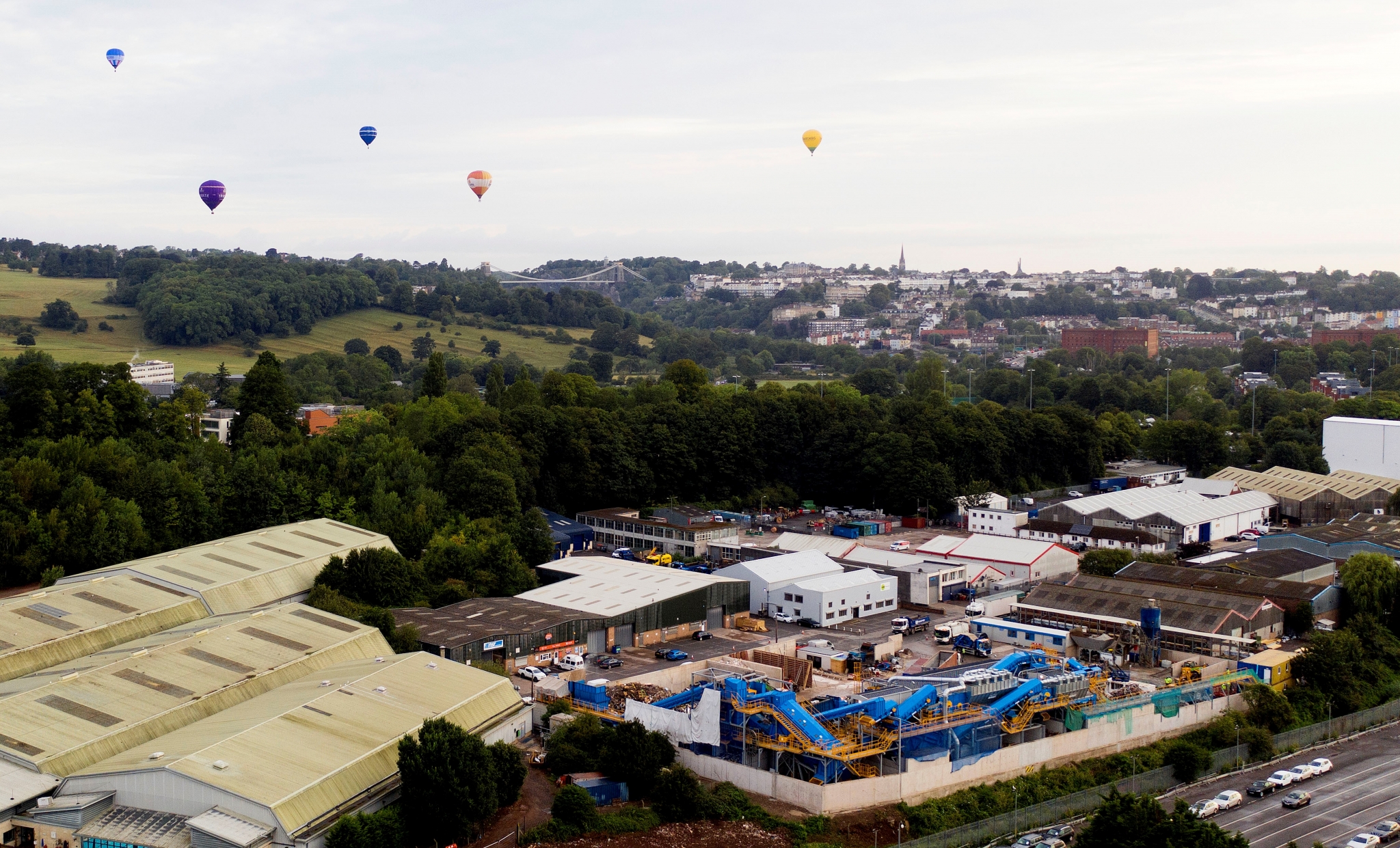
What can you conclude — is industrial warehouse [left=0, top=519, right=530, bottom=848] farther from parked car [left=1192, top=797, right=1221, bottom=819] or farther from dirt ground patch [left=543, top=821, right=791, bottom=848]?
parked car [left=1192, top=797, right=1221, bottom=819]

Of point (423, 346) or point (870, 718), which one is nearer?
point (870, 718)

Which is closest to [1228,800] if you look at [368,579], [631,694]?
[631,694]

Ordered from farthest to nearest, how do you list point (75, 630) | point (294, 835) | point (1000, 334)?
point (1000, 334) → point (75, 630) → point (294, 835)

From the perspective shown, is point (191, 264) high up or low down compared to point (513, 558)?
up

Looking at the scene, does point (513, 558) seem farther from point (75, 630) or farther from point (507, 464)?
point (75, 630)

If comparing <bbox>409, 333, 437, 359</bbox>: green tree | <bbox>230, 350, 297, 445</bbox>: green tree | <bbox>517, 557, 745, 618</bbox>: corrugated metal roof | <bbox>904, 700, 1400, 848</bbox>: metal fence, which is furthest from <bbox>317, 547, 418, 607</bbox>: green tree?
<bbox>409, 333, 437, 359</bbox>: green tree

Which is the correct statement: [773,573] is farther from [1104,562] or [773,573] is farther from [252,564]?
[252,564]

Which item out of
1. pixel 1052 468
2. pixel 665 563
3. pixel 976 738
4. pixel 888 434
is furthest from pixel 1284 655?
pixel 1052 468
